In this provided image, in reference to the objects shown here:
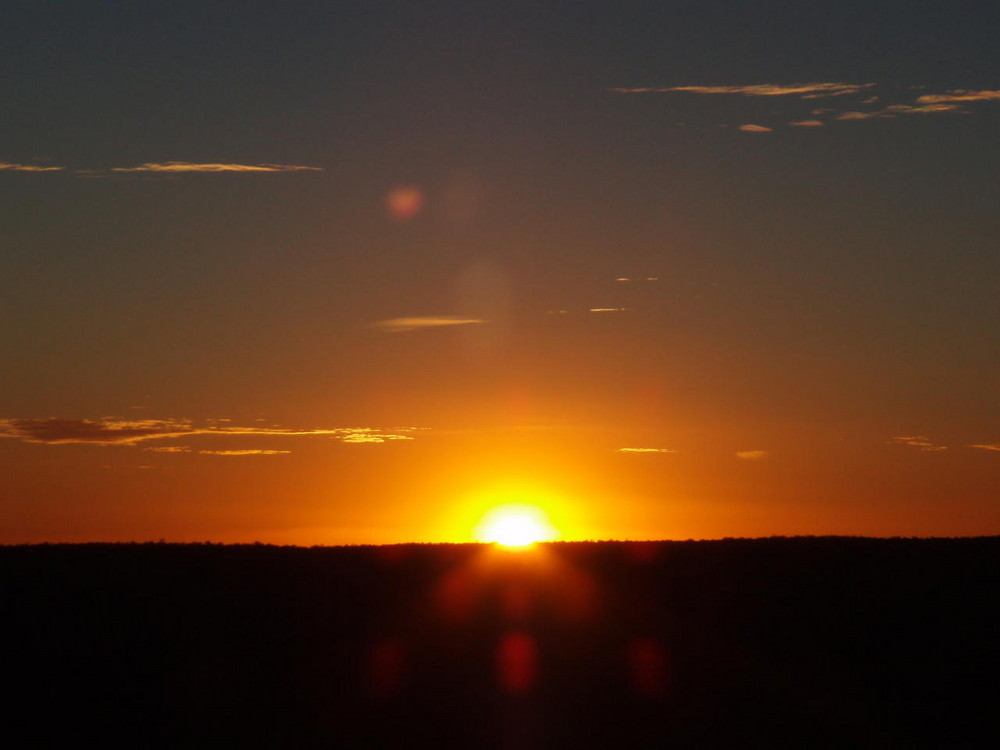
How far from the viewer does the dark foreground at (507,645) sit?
856 inches

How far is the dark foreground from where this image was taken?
71.3ft

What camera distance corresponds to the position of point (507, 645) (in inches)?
976

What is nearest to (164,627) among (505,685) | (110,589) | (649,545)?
(110,589)

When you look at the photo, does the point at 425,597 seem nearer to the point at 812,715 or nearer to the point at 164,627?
the point at 164,627

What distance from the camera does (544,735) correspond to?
21234 mm

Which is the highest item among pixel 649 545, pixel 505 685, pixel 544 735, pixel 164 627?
pixel 649 545

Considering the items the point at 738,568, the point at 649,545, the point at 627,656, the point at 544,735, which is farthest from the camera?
the point at 649,545

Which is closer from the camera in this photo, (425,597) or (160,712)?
(160,712)

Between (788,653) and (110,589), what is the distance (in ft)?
47.7

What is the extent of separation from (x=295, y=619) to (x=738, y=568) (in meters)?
10.4

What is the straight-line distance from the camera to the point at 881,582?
28.0 m

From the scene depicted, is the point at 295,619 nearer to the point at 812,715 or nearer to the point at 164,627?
the point at 164,627

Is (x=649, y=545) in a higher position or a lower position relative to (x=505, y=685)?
higher

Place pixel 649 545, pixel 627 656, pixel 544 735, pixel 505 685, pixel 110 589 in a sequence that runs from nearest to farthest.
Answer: pixel 544 735 → pixel 505 685 → pixel 627 656 → pixel 110 589 → pixel 649 545
